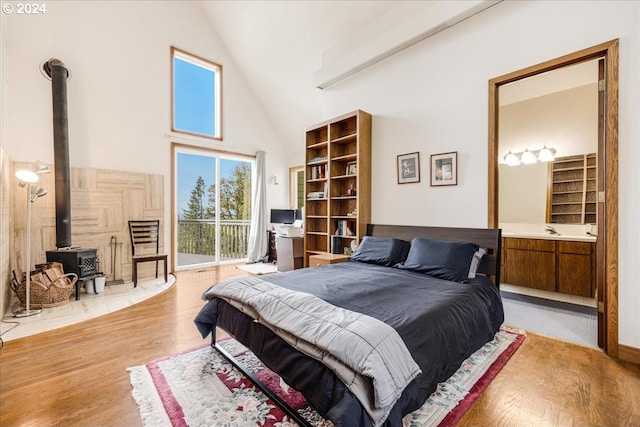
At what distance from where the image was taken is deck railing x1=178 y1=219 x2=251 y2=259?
17.7 ft

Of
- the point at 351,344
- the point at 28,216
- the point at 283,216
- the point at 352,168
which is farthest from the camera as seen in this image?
the point at 283,216

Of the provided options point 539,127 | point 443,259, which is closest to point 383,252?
point 443,259

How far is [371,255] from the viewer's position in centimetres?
324

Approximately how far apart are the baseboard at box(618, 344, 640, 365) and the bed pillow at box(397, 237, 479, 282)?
1138 millimetres

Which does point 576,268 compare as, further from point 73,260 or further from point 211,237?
point 73,260

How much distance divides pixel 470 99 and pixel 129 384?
12.4 ft

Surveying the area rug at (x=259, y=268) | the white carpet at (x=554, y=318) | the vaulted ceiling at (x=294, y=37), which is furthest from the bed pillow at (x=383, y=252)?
the vaulted ceiling at (x=294, y=37)

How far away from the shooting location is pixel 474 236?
9.54 ft

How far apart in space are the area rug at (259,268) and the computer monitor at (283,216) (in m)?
0.95

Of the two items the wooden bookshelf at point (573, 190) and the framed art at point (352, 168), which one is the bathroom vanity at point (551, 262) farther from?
the framed art at point (352, 168)

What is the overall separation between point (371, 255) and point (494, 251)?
1.21 m

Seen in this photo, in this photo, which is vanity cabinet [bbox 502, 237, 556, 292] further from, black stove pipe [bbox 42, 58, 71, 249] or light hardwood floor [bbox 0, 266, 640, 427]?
black stove pipe [bbox 42, 58, 71, 249]

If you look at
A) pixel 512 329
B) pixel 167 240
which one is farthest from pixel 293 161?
pixel 512 329

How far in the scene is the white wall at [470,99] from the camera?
2150 mm
